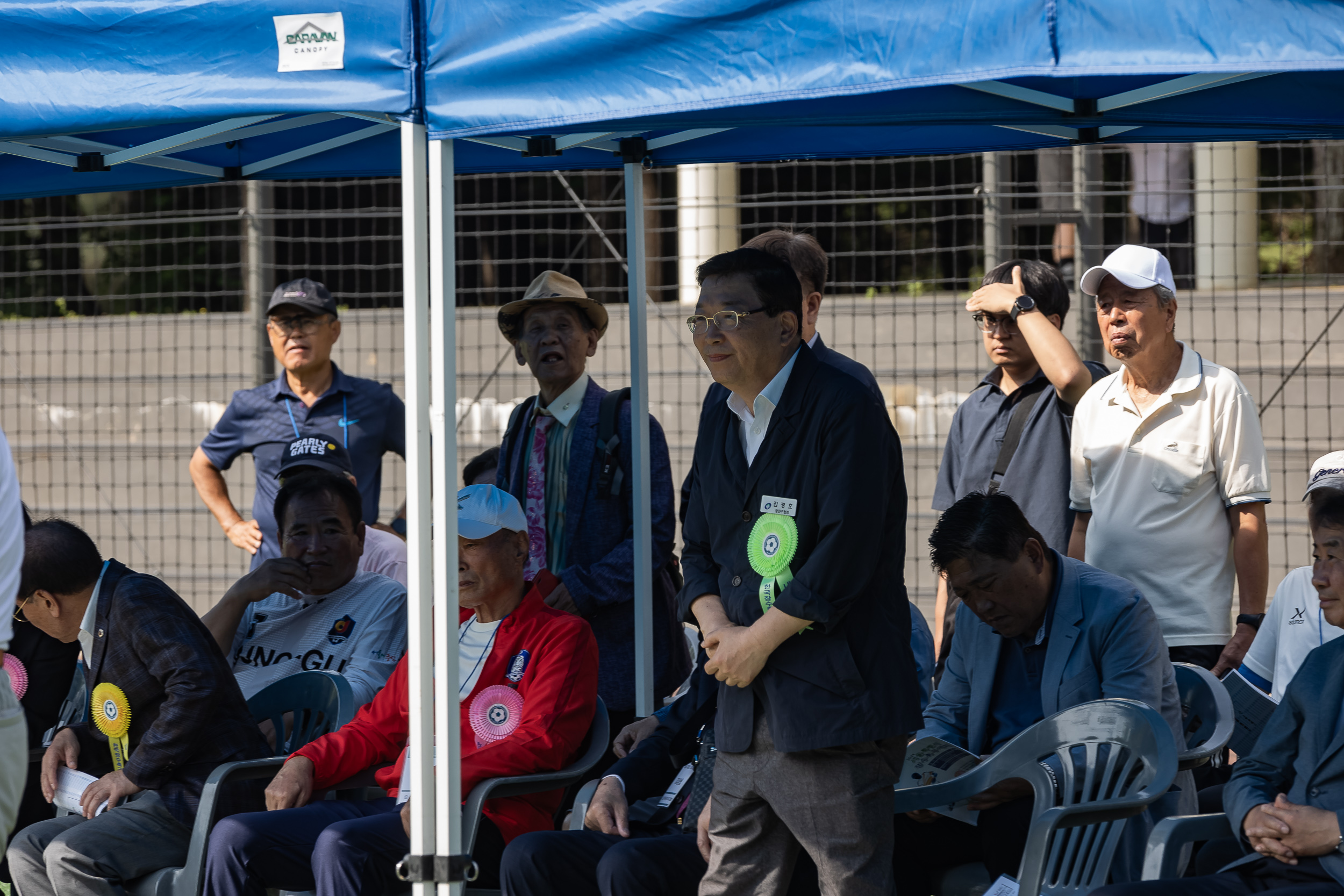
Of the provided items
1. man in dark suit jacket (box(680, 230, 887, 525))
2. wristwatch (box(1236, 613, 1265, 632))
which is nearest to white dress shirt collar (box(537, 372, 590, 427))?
man in dark suit jacket (box(680, 230, 887, 525))

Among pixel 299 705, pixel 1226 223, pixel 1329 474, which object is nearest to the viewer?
pixel 1329 474

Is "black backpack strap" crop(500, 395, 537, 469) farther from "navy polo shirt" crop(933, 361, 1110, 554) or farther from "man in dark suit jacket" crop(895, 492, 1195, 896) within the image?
"man in dark suit jacket" crop(895, 492, 1195, 896)

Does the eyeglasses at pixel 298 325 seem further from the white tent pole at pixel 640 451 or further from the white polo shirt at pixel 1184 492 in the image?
the white polo shirt at pixel 1184 492

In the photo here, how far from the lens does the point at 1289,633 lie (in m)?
3.52

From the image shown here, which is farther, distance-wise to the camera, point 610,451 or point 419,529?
point 610,451

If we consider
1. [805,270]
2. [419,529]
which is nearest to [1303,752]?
[805,270]

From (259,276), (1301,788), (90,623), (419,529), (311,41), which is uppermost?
(259,276)

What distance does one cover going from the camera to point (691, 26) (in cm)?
262

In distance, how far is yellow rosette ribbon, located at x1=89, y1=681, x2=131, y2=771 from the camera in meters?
3.43

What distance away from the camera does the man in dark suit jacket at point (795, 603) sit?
2529 mm

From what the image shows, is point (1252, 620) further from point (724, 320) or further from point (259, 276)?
point (259, 276)

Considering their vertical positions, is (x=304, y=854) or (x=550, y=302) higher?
(x=550, y=302)

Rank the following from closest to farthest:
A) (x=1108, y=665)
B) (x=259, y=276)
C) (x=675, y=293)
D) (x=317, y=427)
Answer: (x=1108, y=665), (x=317, y=427), (x=259, y=276), (x=675, y=293)

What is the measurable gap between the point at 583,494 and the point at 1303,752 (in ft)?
6.52
